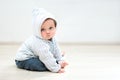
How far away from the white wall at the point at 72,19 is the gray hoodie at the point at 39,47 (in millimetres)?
678

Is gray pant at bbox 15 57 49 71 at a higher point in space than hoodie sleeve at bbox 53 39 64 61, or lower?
lower

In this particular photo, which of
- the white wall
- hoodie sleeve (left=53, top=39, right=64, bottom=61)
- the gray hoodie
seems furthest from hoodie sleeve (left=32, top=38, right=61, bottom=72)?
the white wall

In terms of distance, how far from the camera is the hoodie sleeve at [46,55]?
5.82ft

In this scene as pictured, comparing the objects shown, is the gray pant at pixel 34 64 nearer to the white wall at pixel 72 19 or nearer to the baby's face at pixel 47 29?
the baby's face at pixel 47 29

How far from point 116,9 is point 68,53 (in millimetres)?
591

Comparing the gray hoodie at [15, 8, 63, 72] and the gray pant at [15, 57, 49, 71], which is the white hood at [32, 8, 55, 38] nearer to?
the gray hoodie at [15, 8, 63, 72]

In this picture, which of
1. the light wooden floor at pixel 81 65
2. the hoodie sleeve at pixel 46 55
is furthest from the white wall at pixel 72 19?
the hoodie sleeve at pixel 46 55

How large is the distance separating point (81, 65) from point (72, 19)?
64cm

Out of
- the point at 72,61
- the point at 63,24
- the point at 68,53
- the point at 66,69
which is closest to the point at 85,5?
the point at 63,24

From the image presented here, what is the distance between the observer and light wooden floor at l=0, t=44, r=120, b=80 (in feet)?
5.76

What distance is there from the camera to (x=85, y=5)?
2.49 m

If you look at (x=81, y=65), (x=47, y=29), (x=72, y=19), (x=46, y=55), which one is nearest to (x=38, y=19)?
(x=47, y=29)

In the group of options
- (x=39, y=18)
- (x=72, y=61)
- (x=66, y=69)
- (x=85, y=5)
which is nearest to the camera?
(x=39, y=18)

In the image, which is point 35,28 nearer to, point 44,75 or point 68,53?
point 44,75
